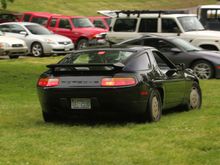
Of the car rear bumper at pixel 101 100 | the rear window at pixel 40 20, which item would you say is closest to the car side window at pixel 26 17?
the rear window at pixel 40 20

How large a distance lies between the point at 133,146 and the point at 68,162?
113cm

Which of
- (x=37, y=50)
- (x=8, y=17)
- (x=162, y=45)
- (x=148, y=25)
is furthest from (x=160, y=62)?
(x=8, y=17)

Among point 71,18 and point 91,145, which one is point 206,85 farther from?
point 71,18

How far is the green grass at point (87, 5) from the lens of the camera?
50.4 meters

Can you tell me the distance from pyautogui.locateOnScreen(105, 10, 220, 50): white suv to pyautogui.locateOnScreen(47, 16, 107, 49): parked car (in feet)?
16.8

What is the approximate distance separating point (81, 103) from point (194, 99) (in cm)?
331

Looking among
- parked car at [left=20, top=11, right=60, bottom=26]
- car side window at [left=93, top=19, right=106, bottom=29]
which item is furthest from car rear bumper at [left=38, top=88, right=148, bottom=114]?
car side window at [left=93, top=19, right=106, bottom=29]

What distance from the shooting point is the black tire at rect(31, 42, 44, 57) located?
87.0 ft

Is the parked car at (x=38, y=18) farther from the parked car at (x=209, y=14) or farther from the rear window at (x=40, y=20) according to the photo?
the parked car at (x=209, y=14)

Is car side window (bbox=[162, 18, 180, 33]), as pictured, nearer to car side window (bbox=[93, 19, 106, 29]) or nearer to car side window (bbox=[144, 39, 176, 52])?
car side window (bbox=[144, 39, 176, 52])

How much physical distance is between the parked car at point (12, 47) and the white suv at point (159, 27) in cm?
370

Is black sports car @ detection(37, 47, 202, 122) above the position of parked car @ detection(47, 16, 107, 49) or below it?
above

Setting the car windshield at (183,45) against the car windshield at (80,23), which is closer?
the car windshield at (183,45)

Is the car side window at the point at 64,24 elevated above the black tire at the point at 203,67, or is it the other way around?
the car side window at the point at 64,24
